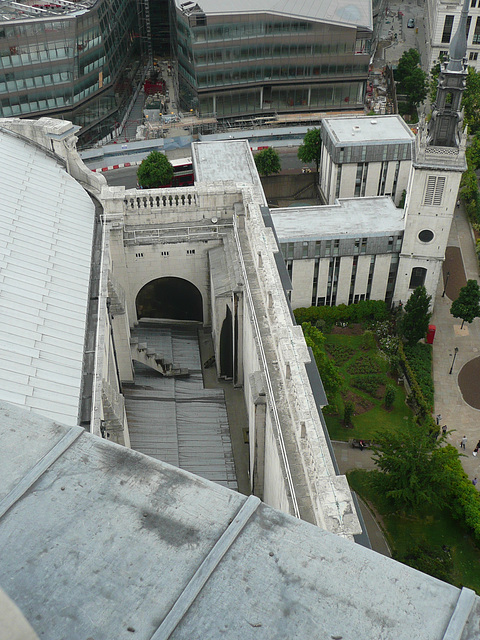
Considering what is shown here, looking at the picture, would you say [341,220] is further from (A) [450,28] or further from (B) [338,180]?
(A) [450,28]

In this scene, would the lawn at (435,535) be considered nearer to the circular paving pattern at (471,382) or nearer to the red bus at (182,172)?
the circular paving pattern at (471,382)

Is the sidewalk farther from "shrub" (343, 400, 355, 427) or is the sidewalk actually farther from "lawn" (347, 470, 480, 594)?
"shrub" (343, 400, 355, 427)

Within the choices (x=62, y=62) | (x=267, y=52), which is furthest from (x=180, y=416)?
(x=267, y=52)

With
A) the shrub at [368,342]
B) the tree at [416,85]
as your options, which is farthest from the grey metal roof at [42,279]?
the tree at [416,85]

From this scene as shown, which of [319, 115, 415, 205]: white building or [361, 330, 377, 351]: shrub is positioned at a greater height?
[319, 115, 415, 205]: white building

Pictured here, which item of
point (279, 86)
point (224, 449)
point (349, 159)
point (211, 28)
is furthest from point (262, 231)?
point (279, 86)

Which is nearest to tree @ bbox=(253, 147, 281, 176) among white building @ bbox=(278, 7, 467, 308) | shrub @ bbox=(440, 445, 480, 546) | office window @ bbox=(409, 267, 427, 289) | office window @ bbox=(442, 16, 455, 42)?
white building @ bbox=(278, 7, 467, 308)
